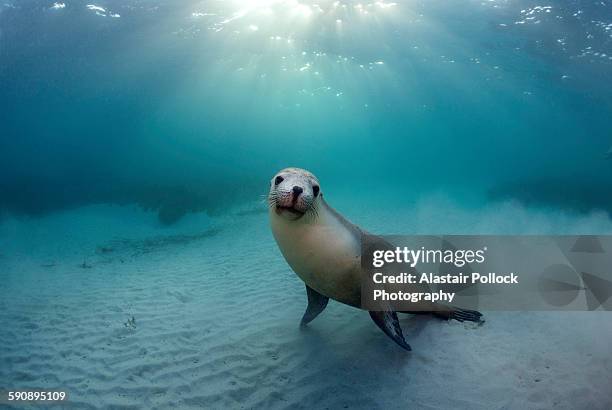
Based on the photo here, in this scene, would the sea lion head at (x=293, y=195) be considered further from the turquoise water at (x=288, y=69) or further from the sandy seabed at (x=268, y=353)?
the turquoise water at (x=288, y=69)

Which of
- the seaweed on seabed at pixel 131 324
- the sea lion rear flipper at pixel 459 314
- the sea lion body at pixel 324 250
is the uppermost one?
the sea lion body at pixel 324 250

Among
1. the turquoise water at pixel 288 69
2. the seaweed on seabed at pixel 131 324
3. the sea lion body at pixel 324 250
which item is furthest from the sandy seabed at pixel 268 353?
the turquoise water at pixel 288 69

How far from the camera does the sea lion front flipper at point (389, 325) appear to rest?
10.2 feet

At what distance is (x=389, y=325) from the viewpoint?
125 inches

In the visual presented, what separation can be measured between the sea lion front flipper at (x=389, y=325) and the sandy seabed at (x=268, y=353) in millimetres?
350

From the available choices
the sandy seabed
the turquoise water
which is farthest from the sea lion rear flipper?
the turquoise water

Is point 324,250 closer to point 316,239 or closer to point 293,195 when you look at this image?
point 316,239

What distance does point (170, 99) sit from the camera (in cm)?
3312

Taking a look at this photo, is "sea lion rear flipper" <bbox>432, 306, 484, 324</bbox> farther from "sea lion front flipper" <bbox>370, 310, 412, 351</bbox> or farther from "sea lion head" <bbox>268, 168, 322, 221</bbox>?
"sea lion head" <bbox>268, 168, 322, 221</bbox>

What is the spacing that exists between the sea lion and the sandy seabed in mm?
666

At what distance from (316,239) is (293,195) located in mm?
493

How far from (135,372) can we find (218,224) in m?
11.2

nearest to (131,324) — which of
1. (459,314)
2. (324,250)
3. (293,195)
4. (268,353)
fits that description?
(268,353)

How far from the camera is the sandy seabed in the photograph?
10.0 ft
